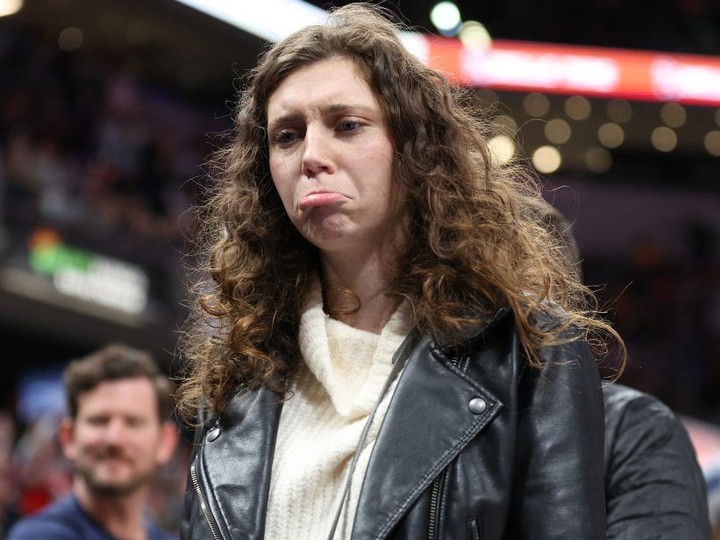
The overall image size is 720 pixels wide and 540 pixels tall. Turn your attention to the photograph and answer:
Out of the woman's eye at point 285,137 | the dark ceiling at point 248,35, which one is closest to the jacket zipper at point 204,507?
the woman's eye at point 285,137

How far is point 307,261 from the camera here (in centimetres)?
213

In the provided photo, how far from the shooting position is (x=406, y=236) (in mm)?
1982

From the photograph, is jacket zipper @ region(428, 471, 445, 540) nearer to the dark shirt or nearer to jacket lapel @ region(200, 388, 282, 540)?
jacket lapel @ region(200, 388, 282, 540)

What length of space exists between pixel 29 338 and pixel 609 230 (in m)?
8.48

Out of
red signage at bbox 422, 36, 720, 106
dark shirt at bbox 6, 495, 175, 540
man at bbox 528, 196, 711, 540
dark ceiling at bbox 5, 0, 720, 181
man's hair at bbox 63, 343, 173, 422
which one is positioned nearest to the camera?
man at bbox 528, 196, 711, 540

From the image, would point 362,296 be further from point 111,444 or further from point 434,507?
point 111,444

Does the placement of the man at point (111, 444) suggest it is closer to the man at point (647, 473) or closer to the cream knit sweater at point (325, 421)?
the man at point (647, 473)

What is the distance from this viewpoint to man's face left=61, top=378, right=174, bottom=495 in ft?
12.7

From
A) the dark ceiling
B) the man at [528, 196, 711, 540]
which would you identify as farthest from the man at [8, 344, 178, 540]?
the dark ceiling

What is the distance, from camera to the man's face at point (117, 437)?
3.88 m

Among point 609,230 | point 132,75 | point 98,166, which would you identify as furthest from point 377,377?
point 609,230

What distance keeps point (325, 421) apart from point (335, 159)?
1.34 feet

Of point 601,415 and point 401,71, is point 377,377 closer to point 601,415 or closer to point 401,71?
point 601,415

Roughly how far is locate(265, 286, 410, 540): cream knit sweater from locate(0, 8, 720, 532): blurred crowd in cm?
495
